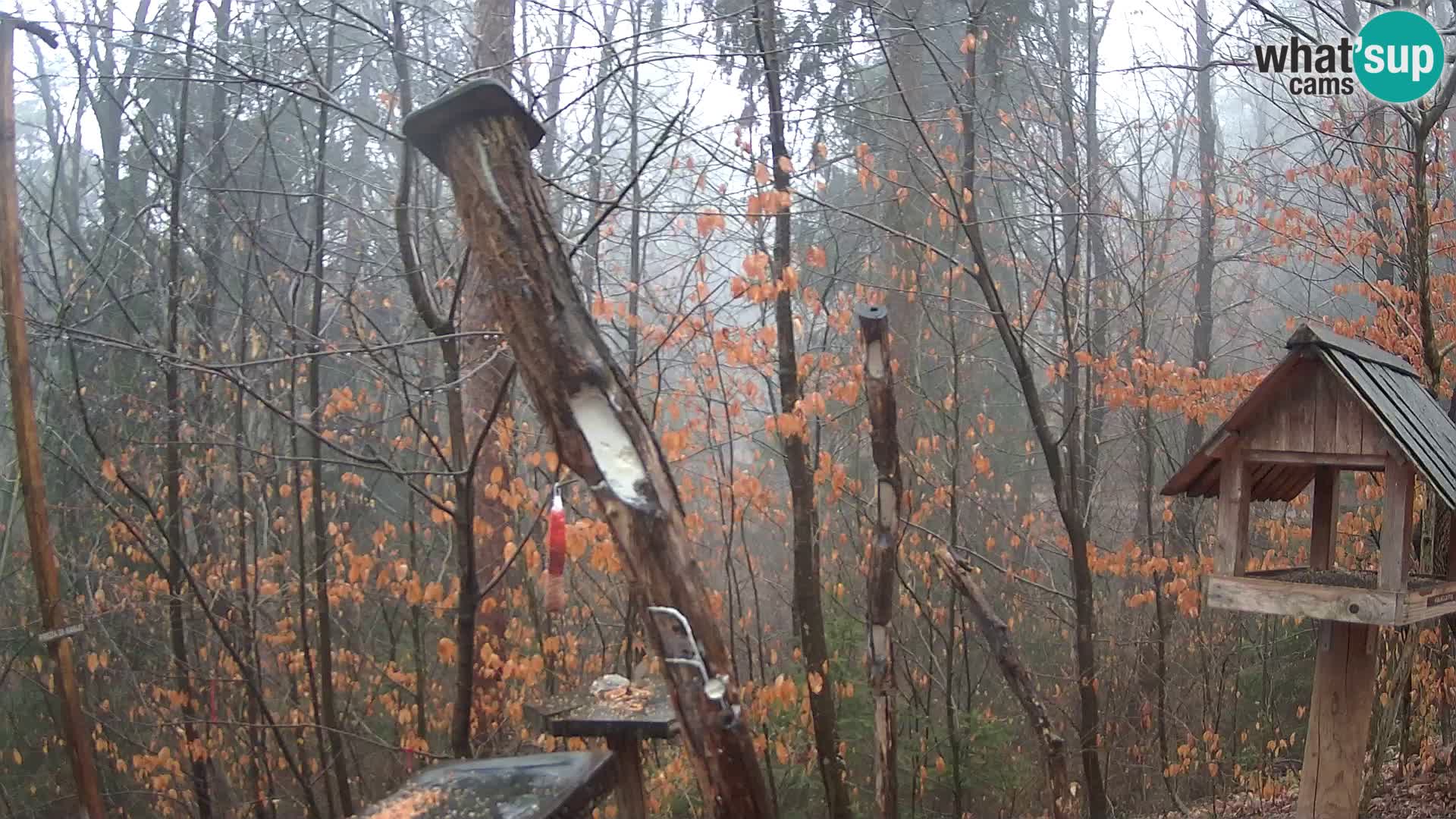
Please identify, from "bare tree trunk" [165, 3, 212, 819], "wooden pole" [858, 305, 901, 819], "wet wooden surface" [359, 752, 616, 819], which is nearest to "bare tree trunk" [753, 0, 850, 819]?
"wooden pole" [858, 305, 901, 819]

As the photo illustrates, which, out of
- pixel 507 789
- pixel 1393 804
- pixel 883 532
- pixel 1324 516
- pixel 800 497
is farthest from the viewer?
pixel 800 497

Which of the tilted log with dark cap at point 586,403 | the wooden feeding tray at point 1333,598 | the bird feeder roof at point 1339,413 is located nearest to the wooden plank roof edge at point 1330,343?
the bird feeder roof at point 1339,413

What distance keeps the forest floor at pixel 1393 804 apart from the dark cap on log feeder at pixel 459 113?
197 inches

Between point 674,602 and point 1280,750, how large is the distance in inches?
333

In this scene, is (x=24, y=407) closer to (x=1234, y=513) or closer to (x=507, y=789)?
(x=507, y=789)

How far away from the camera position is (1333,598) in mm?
3531

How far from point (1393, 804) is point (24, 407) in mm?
7674

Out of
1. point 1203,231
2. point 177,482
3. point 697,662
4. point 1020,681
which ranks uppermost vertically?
point 1203,231

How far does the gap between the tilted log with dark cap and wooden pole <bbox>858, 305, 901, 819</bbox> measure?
174 centimetres

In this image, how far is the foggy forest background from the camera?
6.00 m

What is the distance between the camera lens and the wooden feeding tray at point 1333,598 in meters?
3.45

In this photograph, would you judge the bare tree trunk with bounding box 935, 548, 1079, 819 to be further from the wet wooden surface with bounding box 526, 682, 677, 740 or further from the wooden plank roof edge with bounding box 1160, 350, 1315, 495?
the wet wooden surface with bounding box 526, 682, 677, 740

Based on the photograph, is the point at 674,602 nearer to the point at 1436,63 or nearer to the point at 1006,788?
the point at 1436,63

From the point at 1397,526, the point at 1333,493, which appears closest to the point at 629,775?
the point at 1397,526
